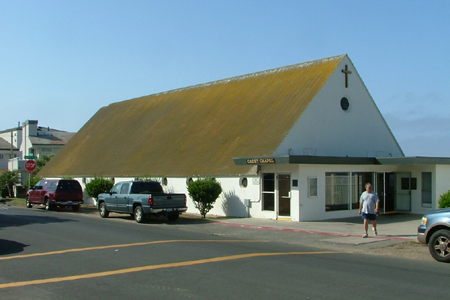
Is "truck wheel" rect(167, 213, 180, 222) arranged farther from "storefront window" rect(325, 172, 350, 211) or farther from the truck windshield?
"storefront window" rect(325, 172, 350, 211)

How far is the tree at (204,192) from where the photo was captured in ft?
76.9

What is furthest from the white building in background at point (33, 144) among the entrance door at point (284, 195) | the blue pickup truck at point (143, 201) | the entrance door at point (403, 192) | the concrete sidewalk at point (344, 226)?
the entrance door at point (403, 192)

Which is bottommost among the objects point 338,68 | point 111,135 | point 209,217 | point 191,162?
point 209,217

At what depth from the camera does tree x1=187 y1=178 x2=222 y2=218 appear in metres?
23.4

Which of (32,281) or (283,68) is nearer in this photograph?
(32,281)

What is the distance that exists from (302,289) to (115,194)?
16195 mm

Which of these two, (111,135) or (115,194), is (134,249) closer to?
(115,194)

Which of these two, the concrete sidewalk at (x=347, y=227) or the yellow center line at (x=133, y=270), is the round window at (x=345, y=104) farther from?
the yellow center line at (x=133, y=270)

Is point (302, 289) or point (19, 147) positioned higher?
point (19, 147)

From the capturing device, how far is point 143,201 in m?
21.0

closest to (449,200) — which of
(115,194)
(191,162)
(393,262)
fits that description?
(393,262)

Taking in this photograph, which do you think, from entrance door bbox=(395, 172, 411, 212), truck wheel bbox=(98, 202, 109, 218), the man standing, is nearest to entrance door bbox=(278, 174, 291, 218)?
the man standing

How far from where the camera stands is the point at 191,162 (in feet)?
87.7

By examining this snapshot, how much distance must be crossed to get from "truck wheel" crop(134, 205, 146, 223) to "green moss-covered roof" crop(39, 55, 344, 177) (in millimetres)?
4733
